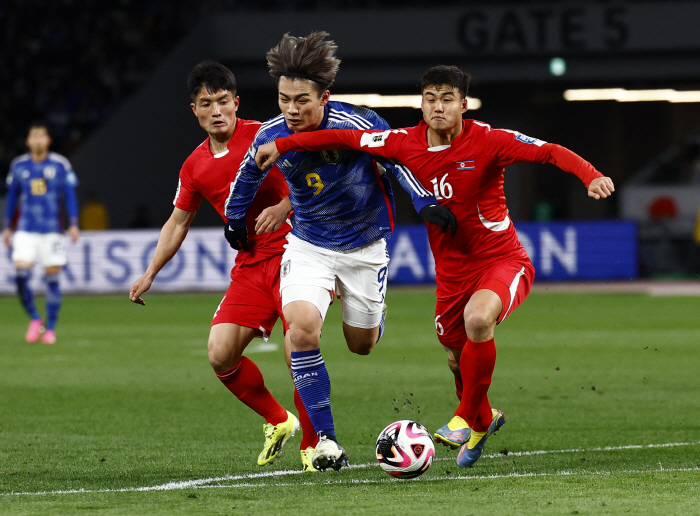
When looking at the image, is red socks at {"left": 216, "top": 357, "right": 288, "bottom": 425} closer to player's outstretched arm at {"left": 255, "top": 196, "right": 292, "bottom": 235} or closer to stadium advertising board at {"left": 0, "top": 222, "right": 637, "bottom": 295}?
player's outstretched arm at {"left": 255, "top": 196, "right": 292, "bottom": 235}

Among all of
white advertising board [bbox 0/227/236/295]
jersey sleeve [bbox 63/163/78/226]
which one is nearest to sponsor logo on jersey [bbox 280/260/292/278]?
jersey sleeve [bbox 63/163/78/226]

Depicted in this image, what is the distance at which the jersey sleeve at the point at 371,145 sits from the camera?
564 centimetres

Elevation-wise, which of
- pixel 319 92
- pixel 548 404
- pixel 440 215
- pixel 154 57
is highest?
pixel 154 57

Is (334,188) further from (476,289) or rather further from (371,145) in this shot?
(476,289)

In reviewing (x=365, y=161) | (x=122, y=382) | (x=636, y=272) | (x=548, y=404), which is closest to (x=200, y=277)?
(x=636, y=272)

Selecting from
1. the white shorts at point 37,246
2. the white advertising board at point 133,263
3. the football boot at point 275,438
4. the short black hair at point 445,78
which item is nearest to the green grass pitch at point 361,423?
the football boot at point 275,438

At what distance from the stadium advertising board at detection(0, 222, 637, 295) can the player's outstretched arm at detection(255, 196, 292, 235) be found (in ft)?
45.0

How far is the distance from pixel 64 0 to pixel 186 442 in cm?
2217

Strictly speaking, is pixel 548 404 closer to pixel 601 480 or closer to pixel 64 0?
pixel 601 480

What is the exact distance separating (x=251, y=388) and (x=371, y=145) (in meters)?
1.52

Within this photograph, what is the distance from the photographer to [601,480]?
5.24 meters

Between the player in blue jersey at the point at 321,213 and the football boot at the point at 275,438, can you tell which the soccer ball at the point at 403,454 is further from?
the football boot at the point at 275,438

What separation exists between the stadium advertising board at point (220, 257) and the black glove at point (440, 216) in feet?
46.7

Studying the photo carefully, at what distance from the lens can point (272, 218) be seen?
234 inches
